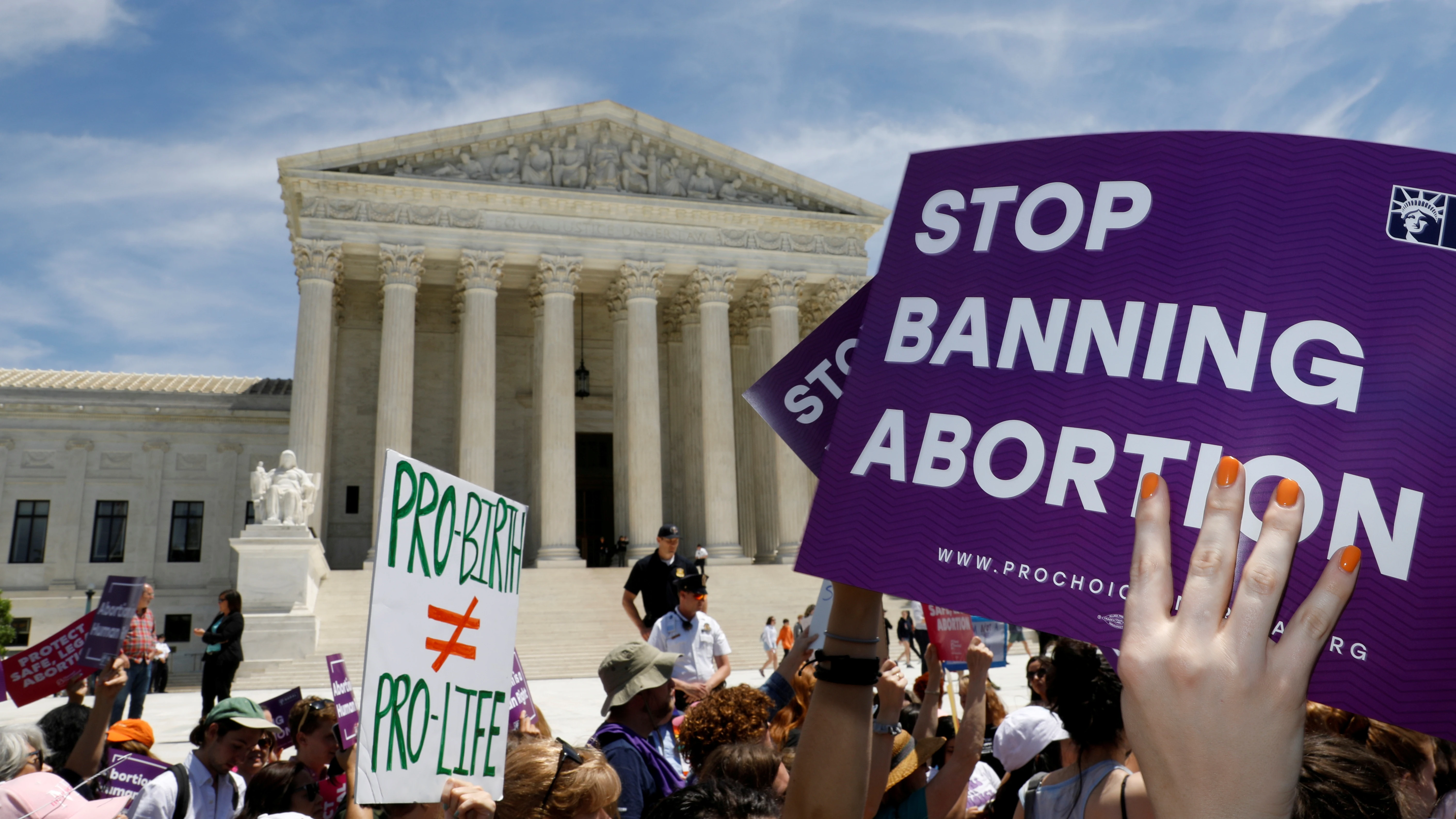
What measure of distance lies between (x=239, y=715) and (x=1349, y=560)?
6.27m

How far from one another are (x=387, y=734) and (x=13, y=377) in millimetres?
46904

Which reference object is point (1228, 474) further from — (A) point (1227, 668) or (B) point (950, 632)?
(B) point (950, 632)

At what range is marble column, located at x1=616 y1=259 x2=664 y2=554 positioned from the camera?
33.7m

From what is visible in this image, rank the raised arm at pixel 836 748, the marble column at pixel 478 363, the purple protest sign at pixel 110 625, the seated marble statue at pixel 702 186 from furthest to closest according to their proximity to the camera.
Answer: the seated marble statue at pixel 702 186 → the marble column at pixel 478 363 → the purple protest sign at pixel 110 625 → the raised arm at pixel 836 748

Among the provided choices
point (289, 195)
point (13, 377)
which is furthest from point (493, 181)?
point (13, 377)

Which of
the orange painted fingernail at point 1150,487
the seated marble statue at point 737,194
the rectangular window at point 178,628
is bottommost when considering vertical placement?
the rectangular window at point 178,628

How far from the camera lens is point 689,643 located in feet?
27.9

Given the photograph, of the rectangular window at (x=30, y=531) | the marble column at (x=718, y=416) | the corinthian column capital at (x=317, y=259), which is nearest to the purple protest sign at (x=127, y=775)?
the marble column at (x=718, y=416)

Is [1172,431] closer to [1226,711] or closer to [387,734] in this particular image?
[1226,711]

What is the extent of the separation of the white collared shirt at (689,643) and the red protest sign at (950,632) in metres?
2.26

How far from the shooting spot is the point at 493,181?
112ft

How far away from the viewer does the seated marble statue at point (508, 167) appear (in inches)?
1358

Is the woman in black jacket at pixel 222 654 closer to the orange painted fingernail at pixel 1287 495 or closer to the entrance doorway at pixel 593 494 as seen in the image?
the orange painted fingernail at pixel 1287 495

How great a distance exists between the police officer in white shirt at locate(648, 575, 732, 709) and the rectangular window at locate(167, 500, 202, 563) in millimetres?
35781
